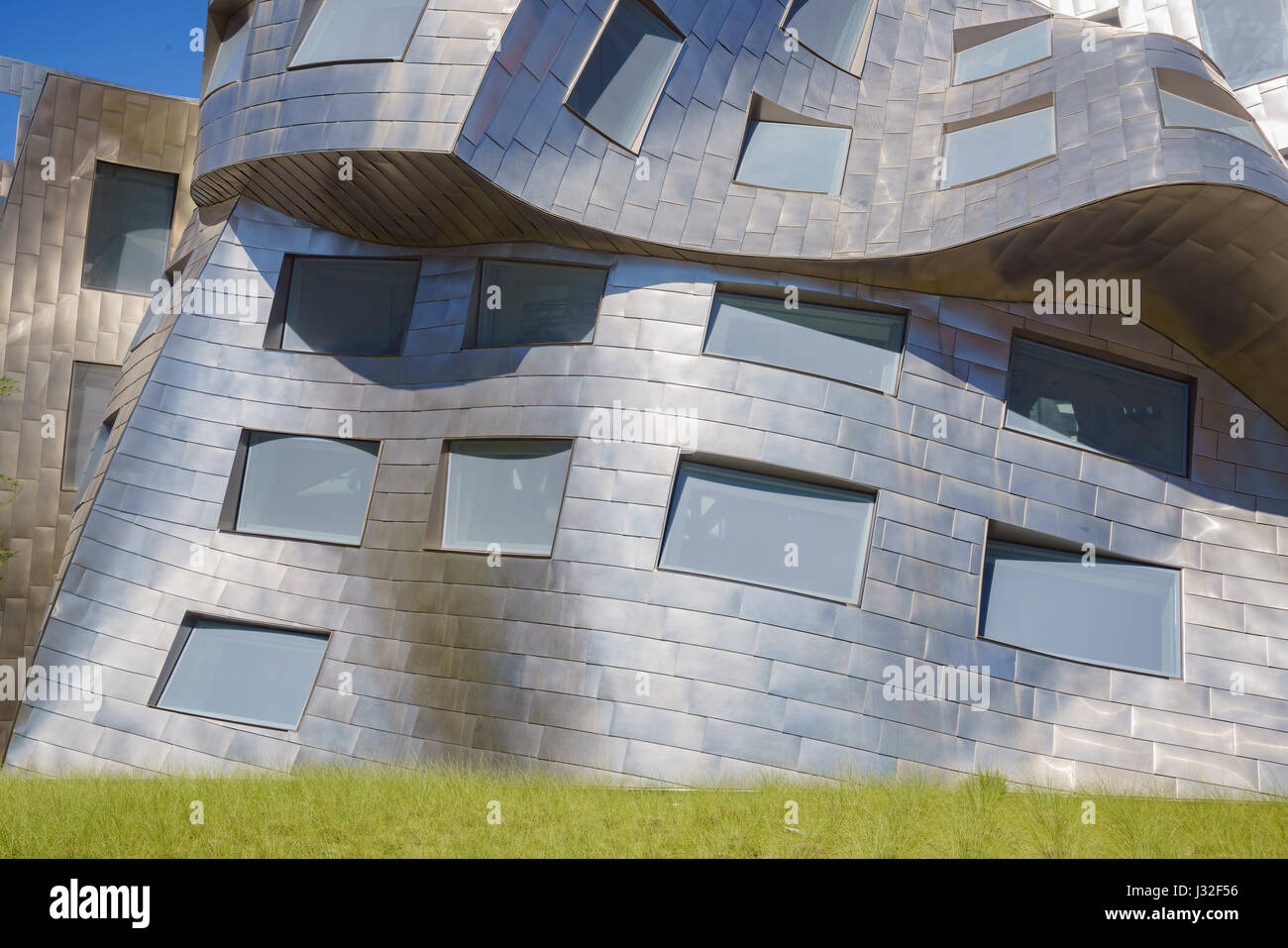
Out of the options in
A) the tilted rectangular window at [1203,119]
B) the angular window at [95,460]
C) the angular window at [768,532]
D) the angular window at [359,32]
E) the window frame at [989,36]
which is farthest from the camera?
the angular window at [95,460]

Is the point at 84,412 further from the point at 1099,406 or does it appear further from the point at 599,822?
the point at 1099,406

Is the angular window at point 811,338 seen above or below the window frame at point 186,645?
above

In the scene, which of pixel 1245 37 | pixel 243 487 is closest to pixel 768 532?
pixel 243 487

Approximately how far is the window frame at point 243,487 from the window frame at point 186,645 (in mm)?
1036

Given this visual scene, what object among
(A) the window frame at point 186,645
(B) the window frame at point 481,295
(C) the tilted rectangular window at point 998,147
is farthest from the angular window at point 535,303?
(C) the tilted rectangular window at point 998,147

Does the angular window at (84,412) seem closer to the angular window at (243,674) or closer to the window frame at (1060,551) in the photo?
the angular window at (243,674)

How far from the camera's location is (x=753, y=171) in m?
12.8

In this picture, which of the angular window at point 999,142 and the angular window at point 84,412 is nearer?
the angular window at point 999,142

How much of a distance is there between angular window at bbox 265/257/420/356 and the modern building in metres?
0.06

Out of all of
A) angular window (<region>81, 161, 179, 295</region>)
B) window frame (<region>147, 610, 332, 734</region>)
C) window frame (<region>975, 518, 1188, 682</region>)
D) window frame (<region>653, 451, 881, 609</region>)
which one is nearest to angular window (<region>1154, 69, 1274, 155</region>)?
window frame (<region>975, 518, 1188, 682</region>)

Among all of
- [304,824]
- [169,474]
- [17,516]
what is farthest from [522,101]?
[17,516]

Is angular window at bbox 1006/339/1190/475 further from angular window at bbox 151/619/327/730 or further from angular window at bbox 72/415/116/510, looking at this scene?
angular window at bbox 72/415/116/510

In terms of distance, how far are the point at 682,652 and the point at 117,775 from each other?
241 inches

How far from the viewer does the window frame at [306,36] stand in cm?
1151
